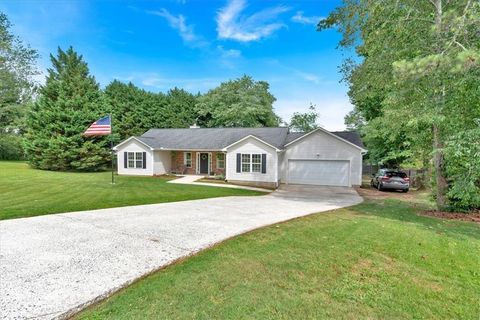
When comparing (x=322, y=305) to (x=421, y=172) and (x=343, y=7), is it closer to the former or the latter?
(x=343, y=7)

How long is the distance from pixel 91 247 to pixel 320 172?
16341 millimetres

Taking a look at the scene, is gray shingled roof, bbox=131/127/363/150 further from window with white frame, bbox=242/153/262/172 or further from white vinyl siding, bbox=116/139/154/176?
window with white frame, bbox=242/153/262/172

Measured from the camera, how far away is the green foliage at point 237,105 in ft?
112

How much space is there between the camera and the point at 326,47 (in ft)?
50.7

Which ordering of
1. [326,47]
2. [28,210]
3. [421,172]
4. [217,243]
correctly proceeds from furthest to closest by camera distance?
[421,172] → [326,47] → [28,210] → [217,243]

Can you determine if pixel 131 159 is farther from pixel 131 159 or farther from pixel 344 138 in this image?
pixel 344 138

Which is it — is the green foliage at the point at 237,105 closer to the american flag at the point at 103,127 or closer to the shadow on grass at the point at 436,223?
the american flag at the point at 103,127

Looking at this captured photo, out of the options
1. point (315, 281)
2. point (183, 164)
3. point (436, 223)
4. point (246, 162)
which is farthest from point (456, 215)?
point (183, 164)

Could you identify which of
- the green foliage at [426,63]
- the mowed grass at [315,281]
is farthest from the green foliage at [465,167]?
the mowed grass at [315,281]

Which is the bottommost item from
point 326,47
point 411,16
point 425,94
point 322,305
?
point 322,305

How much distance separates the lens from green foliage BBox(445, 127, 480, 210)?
6.77 meters

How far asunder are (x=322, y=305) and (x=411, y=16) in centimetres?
1024

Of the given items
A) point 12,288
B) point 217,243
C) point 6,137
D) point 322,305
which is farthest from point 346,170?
point 6,137

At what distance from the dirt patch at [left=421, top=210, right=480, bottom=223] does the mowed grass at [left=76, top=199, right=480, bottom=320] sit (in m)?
3.39
